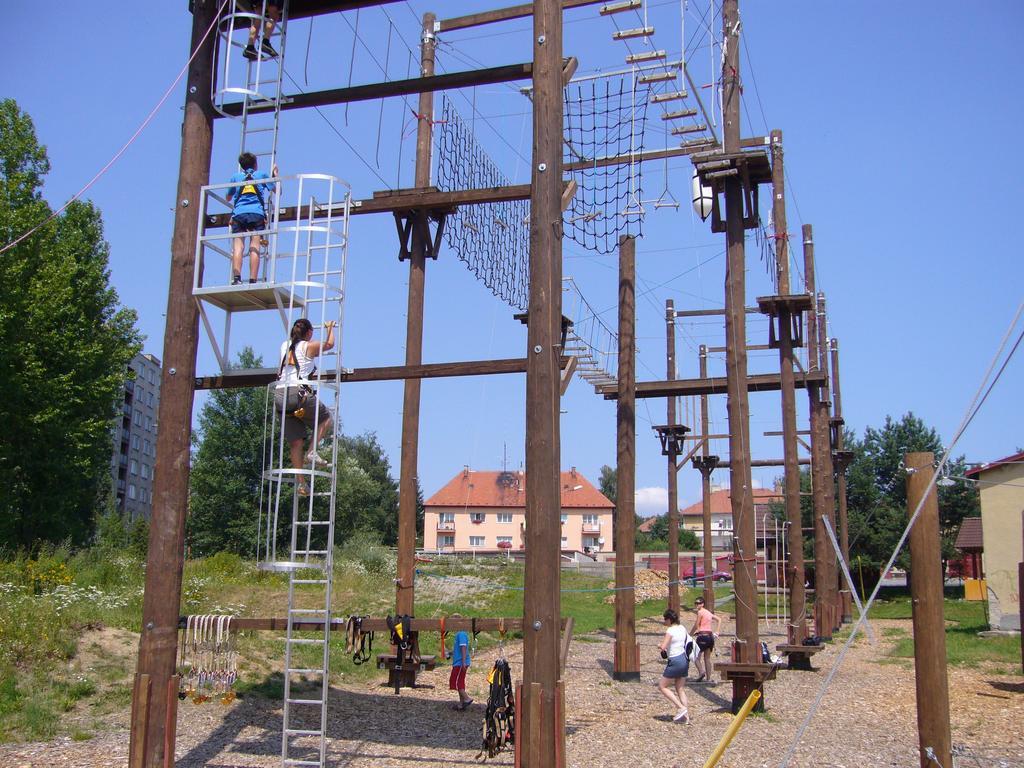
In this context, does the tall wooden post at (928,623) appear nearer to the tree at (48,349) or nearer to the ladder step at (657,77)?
the ladder step at (657,77)

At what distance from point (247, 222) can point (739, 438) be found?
865cm

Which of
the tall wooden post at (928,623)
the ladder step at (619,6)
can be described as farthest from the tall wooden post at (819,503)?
the tall wooden post at (928,623)

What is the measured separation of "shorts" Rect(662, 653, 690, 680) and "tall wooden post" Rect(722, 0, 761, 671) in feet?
2.82

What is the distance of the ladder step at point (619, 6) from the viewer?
14.5 m

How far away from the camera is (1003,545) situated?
28.1 meters

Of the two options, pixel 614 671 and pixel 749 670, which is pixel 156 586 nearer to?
pixel 749 670

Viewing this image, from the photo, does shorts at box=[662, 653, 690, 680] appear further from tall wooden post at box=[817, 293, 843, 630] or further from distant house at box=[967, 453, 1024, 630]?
distant house at box=[967, 453, 1024, 630]

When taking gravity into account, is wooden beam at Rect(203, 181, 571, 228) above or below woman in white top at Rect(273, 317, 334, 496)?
above

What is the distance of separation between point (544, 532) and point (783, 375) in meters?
12.5

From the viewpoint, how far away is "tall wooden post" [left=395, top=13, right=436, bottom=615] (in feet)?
47.9

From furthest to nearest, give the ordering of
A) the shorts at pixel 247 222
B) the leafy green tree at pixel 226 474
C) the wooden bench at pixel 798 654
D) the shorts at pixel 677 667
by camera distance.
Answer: the leafy green tree at pixel 226 474
the wooden bench at pixel 798 654
the shorts at pixel 677 667
the shorts at pixel 247 222

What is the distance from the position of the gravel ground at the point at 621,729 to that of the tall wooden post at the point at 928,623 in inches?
144

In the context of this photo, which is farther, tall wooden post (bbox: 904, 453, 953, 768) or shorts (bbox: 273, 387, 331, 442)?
shorts (bbox: 273, 387, 331, 442)

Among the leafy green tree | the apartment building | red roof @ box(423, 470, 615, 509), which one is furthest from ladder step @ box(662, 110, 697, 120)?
the apartment building
